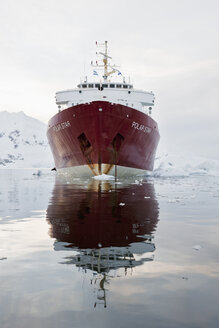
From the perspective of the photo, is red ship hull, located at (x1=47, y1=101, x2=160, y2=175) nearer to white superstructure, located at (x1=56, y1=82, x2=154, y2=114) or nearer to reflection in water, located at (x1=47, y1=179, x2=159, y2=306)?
white superstructure, located at (x1=56, y1=82, x2=154, y2=114)

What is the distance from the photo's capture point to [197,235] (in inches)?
209

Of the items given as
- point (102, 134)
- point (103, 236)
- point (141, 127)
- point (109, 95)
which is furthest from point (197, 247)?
point (109, 95)

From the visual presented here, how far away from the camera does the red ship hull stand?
69.1 feet

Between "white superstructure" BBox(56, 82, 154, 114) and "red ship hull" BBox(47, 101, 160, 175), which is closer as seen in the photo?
"red ship hull" BBox(47, 101, 160, 175)

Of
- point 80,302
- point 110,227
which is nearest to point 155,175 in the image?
point 110,227

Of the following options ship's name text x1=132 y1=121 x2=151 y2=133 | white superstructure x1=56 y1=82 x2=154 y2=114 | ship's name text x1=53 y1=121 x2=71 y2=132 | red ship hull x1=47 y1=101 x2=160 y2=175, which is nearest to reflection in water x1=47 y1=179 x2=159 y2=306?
red ship hull x1=47 y1=101 x2=160 y2=175

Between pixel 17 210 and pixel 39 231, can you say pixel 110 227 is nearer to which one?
pixel 39 231

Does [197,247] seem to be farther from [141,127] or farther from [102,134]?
[141,127]

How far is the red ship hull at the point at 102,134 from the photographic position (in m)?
21.0

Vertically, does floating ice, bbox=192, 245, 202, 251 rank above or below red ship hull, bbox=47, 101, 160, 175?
below

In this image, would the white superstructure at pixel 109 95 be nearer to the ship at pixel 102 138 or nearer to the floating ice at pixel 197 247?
the ship at pixel 102 138

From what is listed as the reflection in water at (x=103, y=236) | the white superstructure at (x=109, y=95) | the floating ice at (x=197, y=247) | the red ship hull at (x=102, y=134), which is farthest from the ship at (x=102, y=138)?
the floating ice at (x=197, y=247)

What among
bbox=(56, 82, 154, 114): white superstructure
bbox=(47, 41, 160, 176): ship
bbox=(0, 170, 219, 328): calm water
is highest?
bbox=(56, 82, 154, 114): white superstructure

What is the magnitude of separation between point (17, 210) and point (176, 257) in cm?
531
